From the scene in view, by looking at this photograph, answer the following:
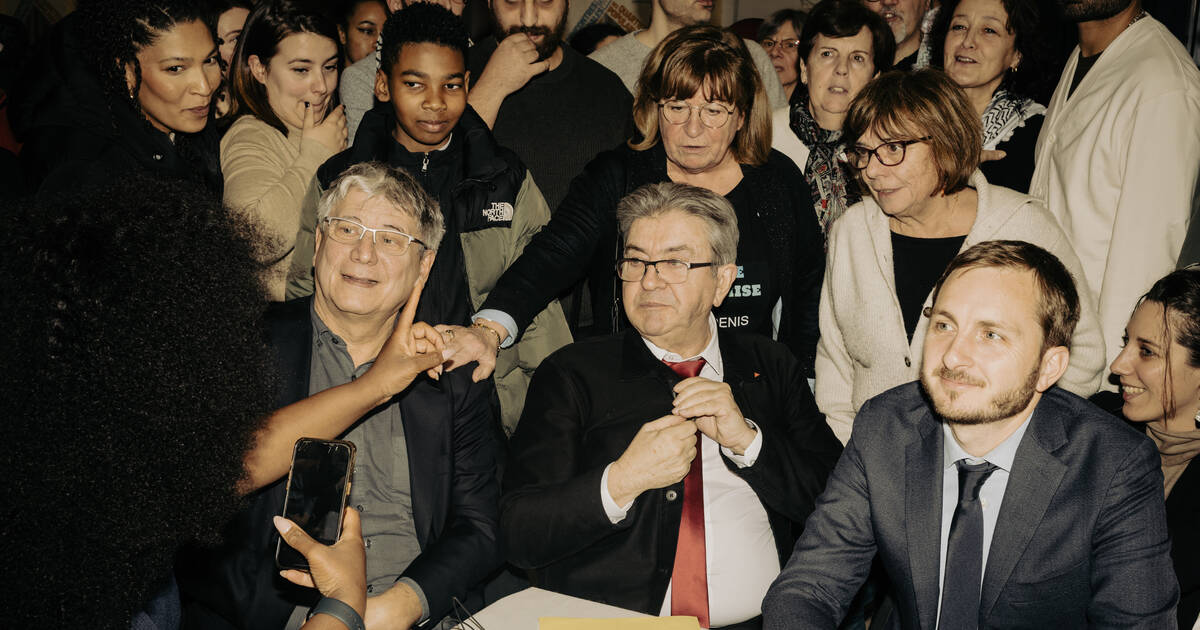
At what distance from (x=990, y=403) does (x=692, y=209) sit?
103 cm

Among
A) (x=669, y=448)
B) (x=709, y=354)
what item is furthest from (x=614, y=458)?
(x=709, y=354)

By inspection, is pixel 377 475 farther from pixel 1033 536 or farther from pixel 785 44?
pixel 785 44

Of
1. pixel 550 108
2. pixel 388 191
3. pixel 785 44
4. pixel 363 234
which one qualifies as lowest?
pixel 363 234

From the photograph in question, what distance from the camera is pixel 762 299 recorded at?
10.4 feet

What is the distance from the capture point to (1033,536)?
2006 mm

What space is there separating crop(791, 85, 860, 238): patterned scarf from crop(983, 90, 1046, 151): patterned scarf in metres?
0.60

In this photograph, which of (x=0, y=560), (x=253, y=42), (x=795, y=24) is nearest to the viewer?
(x=0, y=560)

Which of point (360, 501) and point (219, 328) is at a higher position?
point (219, 328)

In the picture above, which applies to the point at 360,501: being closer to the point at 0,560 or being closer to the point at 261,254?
the point at 261,254

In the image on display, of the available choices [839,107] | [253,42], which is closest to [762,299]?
[839,107]

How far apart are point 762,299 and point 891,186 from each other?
1.79ft

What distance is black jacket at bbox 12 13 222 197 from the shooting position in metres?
2.77

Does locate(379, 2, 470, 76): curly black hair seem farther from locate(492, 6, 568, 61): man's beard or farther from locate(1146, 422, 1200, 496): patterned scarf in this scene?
locate(1146, 422, 1200, 496): patterned scarf

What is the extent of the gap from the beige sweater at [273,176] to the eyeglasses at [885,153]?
5.83 feet
